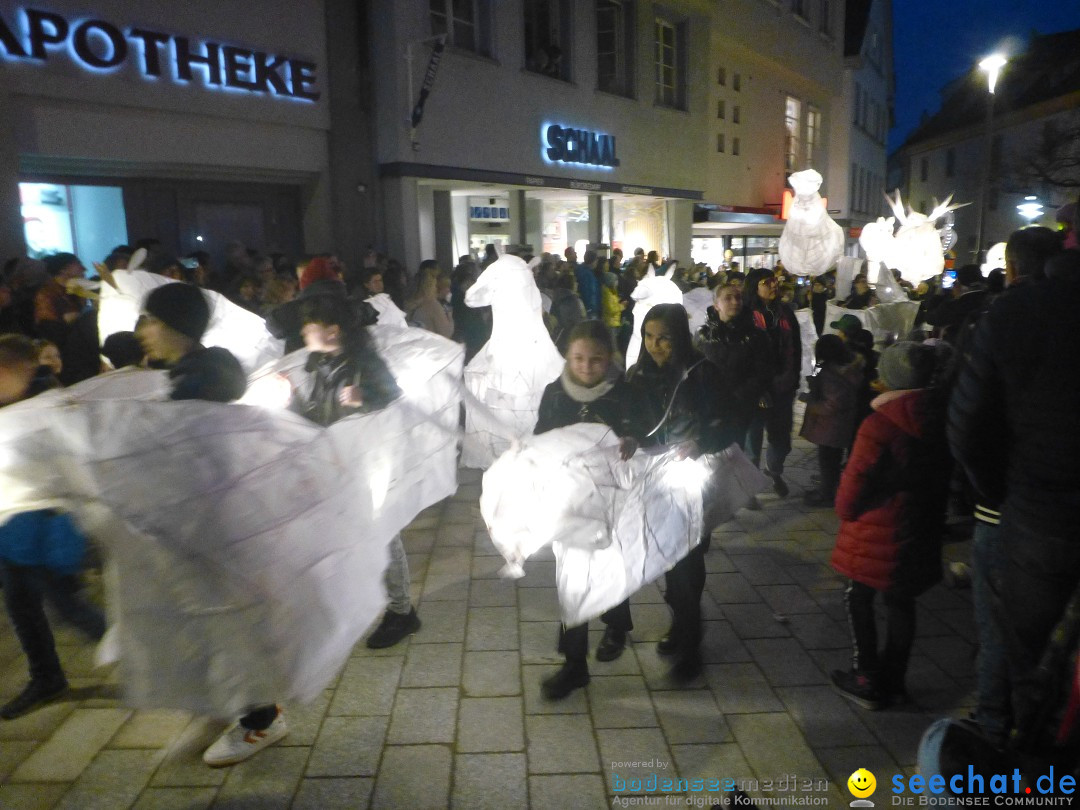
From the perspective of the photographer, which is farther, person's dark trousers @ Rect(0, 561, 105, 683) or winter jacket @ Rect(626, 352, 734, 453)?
winter jacket @ Rect(626, 352, 734, 453)

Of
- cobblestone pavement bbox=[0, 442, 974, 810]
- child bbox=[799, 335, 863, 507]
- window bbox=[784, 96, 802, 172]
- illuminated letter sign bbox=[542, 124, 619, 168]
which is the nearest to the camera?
cobblestone pavement bbox=[0, 442, 974, 810]

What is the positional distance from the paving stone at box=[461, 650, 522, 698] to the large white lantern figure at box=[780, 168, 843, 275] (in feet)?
25.0

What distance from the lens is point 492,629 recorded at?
4.29 metres

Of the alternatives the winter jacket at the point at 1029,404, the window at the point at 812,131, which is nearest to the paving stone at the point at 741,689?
the winter jacket at the point at 1029,404

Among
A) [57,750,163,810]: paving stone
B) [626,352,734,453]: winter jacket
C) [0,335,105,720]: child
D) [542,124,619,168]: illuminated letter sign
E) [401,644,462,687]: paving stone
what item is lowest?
[57,750,163,810]: paving stone

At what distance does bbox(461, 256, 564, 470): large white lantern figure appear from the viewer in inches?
263

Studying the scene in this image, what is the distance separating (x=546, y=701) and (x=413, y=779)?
752 millimetres

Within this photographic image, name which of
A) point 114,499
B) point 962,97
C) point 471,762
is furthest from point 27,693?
point 962,97

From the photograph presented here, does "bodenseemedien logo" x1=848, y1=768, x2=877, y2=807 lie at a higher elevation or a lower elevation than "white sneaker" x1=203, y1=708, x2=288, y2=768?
lower

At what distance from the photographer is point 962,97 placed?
51.7 metres

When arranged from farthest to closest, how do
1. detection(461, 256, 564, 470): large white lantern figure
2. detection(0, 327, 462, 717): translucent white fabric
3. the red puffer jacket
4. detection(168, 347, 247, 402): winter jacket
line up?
1. detection(461, 256, 564, 470): large white lantern figure
2. the red puffer jacket
3. detection(168, 347, 247, 402): winter jacket
4. detection(0, 327, 462, 717): translucent white fabric

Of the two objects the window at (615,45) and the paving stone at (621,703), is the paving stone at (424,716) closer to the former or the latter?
the paving stone at (621,703)

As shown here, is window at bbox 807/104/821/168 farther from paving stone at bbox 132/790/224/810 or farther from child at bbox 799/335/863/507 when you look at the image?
paving stone at bbox 132/790/224/810

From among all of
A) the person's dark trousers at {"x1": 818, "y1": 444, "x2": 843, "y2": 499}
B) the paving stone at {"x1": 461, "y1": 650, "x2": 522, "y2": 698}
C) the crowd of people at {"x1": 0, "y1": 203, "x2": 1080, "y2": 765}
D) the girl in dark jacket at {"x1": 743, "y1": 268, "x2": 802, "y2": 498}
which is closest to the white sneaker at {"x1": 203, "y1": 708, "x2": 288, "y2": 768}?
the crowd of people at {"x1": 0, "y1": 203, "x2": 1080, "y2": 765}
